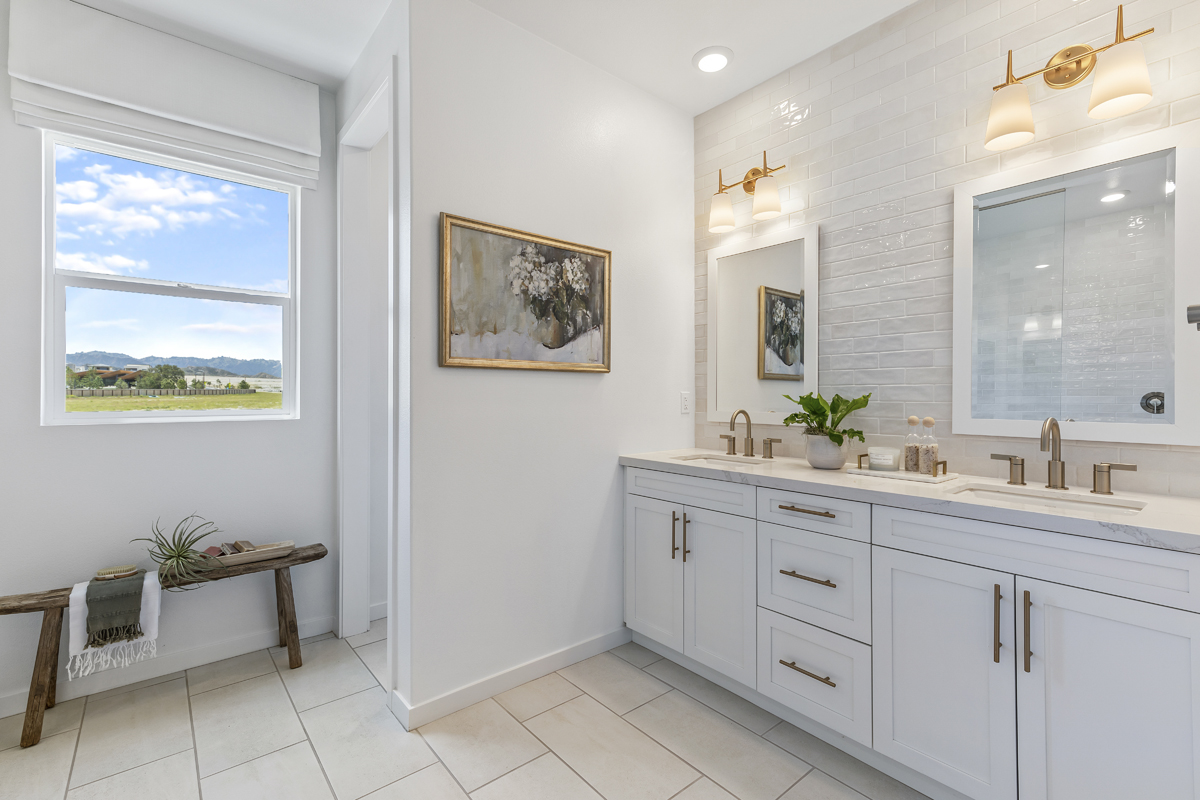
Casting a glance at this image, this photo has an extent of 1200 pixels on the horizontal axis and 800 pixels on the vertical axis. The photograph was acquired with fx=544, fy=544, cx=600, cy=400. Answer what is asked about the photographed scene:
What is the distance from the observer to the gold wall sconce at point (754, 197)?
248 cm

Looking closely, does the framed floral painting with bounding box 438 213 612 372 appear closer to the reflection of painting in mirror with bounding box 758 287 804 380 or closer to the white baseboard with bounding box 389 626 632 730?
the reflection of painting in mirror with bounding box 758 287 804 380

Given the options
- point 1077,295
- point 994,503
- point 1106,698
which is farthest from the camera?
point 1077,295

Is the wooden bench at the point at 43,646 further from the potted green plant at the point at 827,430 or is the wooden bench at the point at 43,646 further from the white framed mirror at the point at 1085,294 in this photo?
the white framed mirror at the point at 1085,294

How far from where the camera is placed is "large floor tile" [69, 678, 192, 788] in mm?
1748

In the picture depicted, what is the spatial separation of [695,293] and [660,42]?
1167mm

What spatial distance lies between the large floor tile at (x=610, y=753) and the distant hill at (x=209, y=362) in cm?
199

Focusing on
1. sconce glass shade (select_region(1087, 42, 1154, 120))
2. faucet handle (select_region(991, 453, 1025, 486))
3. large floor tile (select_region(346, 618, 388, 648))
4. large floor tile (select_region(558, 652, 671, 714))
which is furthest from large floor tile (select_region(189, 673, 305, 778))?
sconce glass shade (select_region(1087, 42, 1154, 120))

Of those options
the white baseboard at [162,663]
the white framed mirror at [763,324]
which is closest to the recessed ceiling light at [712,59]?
the white framed mirror at [763,324]

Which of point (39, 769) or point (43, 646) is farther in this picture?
point (43, 646)

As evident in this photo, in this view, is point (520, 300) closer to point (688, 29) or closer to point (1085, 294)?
point (688, 29)

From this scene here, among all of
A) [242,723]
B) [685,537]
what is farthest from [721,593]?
[242,723]

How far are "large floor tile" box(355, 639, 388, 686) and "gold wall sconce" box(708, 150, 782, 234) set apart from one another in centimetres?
253

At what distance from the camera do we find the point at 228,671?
234cm

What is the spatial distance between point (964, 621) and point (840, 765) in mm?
673
